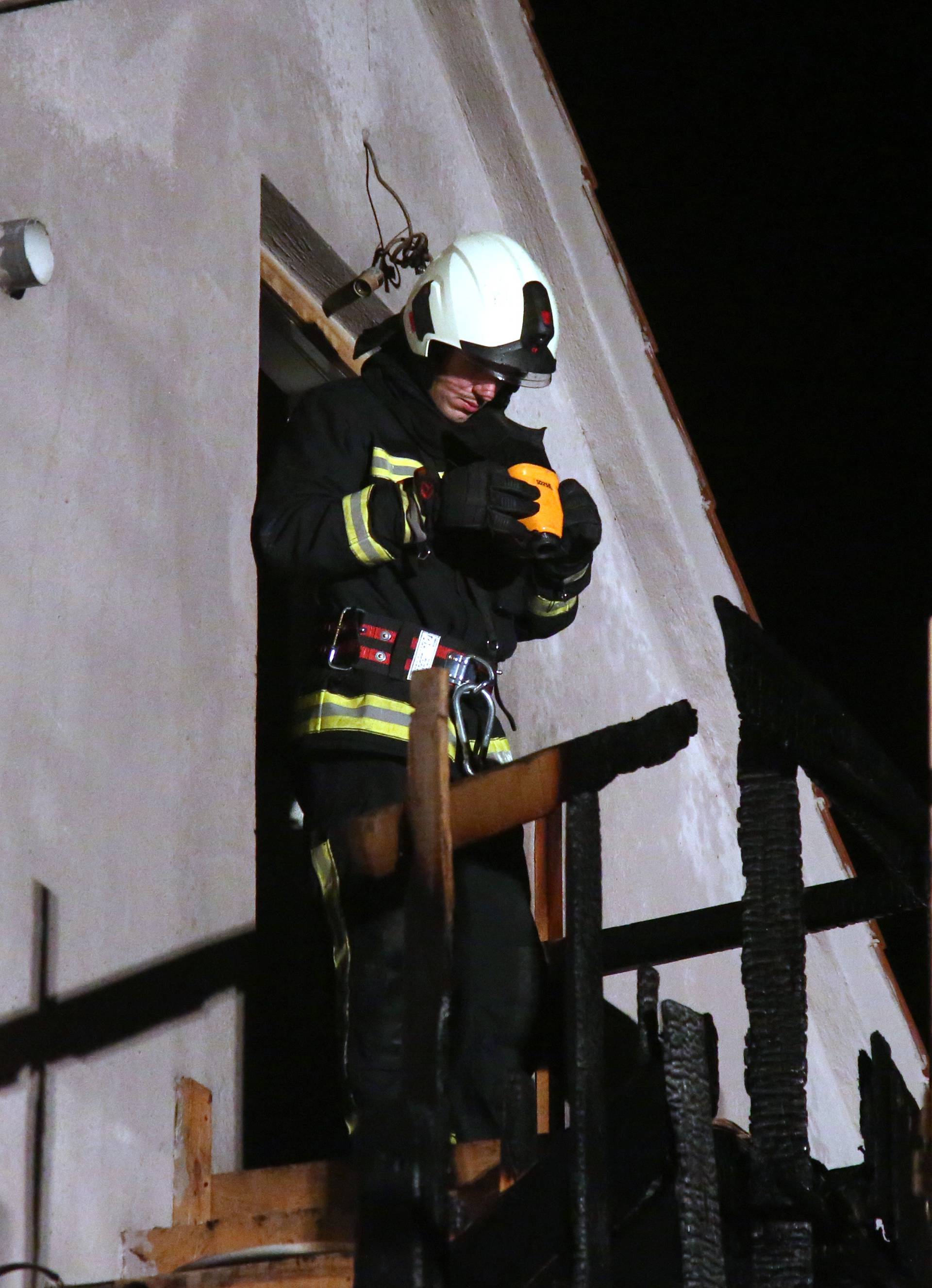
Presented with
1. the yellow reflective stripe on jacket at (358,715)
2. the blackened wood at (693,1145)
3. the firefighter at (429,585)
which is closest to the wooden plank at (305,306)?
the firefighter at (429,585)

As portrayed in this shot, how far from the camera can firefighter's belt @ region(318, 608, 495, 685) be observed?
3219mm

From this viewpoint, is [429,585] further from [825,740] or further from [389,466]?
[825,740]

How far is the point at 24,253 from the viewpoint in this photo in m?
2.90

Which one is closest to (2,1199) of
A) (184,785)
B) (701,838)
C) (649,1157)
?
(184,785)

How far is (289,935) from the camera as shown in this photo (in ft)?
17.6

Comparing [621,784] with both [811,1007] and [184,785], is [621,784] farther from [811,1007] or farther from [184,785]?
[184,785]

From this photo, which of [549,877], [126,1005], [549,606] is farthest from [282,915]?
[126,1005]

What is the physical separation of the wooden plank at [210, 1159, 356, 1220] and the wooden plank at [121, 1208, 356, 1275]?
0.7 inches

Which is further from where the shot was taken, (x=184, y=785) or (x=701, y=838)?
(x=701, y=838)

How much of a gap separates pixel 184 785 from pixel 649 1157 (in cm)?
151

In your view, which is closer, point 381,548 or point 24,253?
point 24,253

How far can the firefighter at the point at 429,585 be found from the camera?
3.08 m

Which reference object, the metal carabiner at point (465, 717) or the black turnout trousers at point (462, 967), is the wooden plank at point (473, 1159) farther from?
the metal carabiner at point (465, 717)

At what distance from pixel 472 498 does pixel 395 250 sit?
1.86 metres
